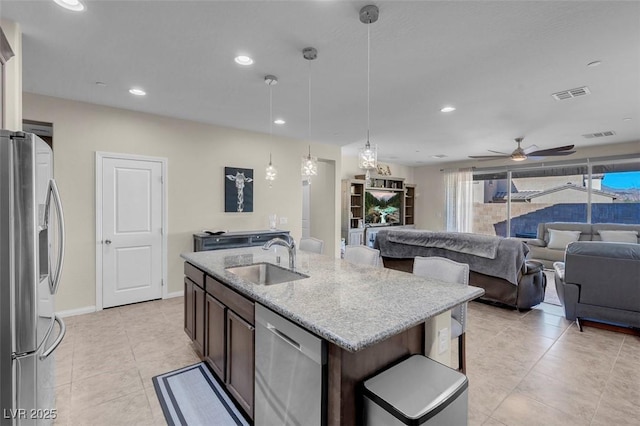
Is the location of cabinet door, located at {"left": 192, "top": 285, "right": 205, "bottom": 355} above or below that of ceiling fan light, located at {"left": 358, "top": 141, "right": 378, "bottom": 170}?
below

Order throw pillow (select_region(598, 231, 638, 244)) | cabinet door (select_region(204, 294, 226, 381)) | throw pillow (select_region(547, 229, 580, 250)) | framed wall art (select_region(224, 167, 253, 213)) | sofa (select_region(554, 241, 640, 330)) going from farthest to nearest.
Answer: throw pillow (select_region(547, 229, 580, 250)), throw pillow (select_region(598, 231, 638, 244)), framed wall art (select_region(224, 167, 253, 213)), sofa (select_region(554, 241, 640, 330)), cabinet door (select_region(204, 294, 226, 381))

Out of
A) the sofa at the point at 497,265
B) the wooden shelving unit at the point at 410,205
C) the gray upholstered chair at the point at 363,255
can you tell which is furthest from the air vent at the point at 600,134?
the gray upholstered chair at the point at 363,255

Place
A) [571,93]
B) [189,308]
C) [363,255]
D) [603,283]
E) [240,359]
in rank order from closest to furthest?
[240,359] < [189,308] < [363,255] < [603,283] < [571,93]

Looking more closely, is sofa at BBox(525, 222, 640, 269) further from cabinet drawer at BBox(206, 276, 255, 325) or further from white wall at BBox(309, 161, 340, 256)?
cabinet drawer at BBox(206, 276, 255, 325)

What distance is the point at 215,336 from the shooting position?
2238 mm

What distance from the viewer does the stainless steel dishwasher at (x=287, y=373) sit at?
129 centimetres

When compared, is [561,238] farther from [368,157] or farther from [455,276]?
[368,157]

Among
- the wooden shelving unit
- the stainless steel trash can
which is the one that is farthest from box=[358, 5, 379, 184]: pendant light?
the wooden shelving unit

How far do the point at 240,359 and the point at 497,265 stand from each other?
3.38 meters

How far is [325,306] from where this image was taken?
4.93 ft

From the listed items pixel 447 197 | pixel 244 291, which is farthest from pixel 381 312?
pixel 447 197

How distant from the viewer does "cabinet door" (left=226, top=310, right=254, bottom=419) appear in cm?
176

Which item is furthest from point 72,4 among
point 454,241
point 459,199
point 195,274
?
point 459,199

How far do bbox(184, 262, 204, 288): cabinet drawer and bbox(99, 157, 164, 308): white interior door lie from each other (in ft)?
6.08
